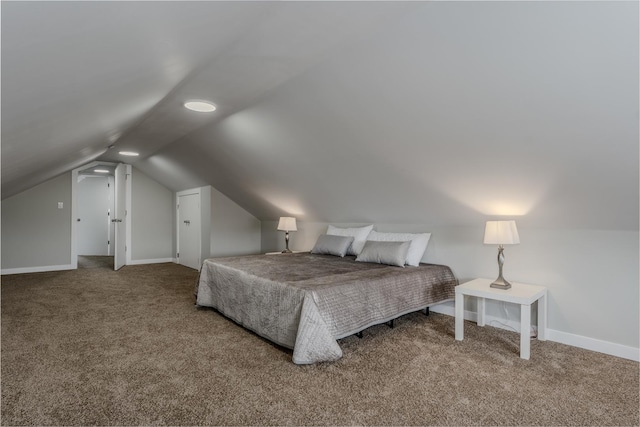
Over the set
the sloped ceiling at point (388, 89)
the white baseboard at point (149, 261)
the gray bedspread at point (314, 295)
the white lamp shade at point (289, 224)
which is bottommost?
the white baseboard at point (149, 261)

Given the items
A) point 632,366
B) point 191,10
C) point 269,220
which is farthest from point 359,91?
point 269,220

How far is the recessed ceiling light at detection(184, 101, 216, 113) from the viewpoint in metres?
3.14

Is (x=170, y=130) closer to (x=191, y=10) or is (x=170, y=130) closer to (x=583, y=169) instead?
(x=191, y=10)

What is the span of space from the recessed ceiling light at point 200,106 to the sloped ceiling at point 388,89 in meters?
0.14

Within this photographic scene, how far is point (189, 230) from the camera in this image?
267 inches

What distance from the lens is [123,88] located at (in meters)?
2.02

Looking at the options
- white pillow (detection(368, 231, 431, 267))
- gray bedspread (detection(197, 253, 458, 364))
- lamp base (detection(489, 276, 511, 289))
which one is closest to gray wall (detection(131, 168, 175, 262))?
gray bedspread (detection(197, 253, 458, 364))

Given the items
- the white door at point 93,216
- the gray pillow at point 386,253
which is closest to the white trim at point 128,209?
the white door at point 93,216

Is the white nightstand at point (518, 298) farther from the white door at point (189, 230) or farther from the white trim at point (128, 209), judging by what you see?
the white trim at point (128, 209)

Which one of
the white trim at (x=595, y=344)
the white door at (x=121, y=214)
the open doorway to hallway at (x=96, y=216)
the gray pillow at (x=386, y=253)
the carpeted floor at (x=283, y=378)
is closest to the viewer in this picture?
the carpeted floor at (x=283, y=378)

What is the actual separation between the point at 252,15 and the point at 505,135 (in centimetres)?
177

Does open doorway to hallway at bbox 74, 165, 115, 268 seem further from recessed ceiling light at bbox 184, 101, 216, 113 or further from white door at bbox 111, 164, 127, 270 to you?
recessed ceiling light at bbox 184, 101, 216, 113

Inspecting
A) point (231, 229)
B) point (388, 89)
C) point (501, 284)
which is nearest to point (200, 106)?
point (388, 89)

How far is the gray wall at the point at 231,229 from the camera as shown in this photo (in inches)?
239
